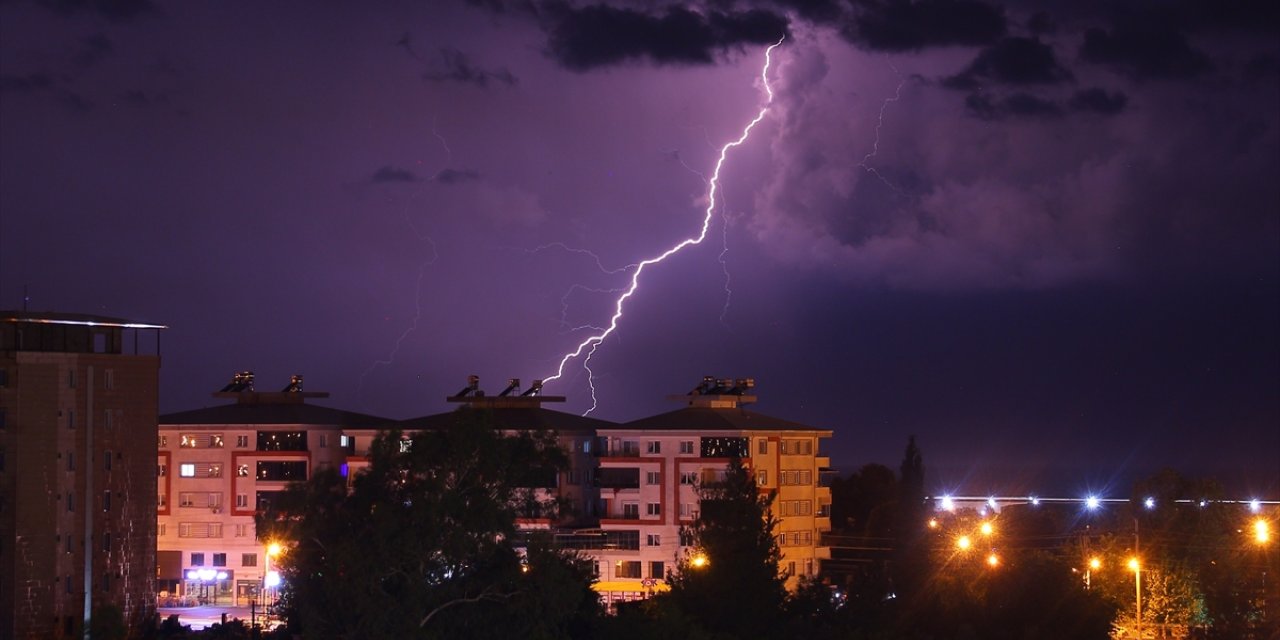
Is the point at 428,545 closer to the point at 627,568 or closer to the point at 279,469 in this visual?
the point at 627,568

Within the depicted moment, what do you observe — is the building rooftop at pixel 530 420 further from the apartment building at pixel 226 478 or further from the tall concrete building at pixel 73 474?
the tall concrete building at pixel 73 474

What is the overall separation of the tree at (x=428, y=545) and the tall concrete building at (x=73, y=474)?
61.2ft

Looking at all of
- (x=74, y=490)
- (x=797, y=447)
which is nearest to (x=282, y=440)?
(x=74, y=490)

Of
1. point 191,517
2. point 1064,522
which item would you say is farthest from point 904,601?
point 1064,522

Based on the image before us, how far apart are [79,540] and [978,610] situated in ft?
86.0

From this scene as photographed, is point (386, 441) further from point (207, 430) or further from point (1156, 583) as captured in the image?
point (207, 430)

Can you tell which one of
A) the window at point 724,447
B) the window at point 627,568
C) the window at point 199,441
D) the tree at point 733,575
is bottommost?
the window at point 627,568

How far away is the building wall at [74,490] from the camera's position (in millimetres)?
46812

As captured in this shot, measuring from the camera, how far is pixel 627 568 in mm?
65500

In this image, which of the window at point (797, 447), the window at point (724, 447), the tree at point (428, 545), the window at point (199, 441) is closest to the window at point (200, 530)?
the window at point (199, 441)

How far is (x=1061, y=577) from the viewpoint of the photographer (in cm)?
4228

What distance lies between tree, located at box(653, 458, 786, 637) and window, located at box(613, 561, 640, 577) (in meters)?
24.4

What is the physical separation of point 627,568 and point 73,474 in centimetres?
2411

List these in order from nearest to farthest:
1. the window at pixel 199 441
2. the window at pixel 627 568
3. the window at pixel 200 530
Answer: the window at pixel 627 568 < the window at pixel 200 530 < the window at pixel 199 441
